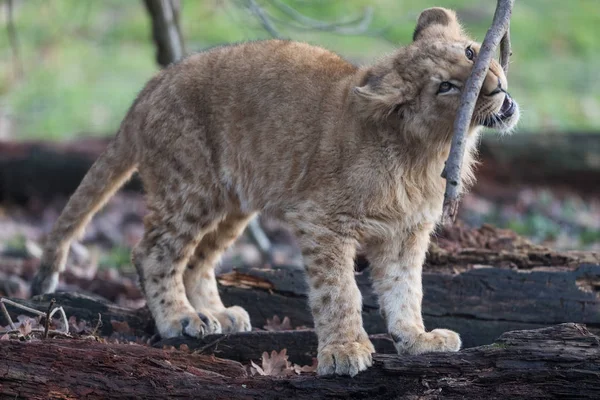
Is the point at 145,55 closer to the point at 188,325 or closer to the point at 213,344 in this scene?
the point at 188,325

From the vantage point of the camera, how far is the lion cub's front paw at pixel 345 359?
5082 mm

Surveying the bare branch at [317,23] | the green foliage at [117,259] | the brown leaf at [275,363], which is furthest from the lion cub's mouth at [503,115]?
the green foliage at [117,259]

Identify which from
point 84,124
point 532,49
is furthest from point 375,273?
point 532,49

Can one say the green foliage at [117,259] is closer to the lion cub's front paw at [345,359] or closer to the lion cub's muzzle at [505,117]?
the lion cub's front paw at [345,359]

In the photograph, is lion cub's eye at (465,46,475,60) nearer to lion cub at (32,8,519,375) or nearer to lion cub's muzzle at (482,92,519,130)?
lion cub at (32,8,519,375)

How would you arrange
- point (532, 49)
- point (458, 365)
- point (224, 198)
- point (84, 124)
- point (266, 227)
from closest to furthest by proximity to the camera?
A: point (458, 365), point (224, 198), point (266, 227), point (84, 124), point (532, 49)

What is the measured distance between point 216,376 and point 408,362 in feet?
3.42

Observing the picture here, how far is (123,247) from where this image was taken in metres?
11.6

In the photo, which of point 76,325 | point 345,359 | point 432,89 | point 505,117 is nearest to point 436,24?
point 432,89

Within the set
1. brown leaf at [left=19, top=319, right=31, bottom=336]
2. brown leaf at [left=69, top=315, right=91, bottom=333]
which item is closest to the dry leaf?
brown leaf at [left=69, top=315, right=91, bottom=333]

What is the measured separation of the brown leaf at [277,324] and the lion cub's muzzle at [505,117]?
2.12m

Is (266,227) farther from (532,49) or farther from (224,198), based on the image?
(532,49)

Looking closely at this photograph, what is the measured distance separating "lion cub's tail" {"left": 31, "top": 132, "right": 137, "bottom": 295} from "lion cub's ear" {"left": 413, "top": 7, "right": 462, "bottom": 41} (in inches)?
96.2

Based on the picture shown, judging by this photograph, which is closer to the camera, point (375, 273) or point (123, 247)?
point (375, 273)
